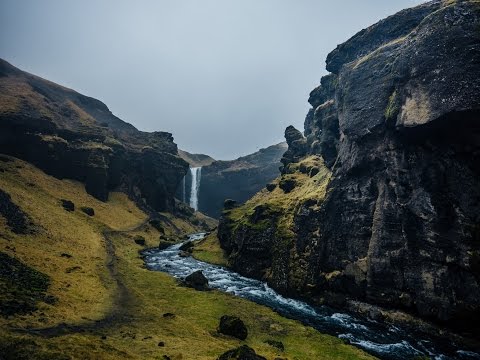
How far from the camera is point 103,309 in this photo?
42594 millimetres

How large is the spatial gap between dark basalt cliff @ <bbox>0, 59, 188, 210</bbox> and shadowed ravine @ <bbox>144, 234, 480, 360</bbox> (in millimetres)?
69695

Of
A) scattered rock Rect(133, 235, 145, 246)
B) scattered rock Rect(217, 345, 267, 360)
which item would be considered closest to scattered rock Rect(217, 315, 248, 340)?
scattered rock Rect(217, 345, 267, 360)

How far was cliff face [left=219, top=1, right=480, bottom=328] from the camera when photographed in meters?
50.7

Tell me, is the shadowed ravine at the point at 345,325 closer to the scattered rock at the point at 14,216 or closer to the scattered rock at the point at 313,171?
the scattered rock at the point at 14,216

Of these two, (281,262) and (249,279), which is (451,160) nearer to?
(281,262)

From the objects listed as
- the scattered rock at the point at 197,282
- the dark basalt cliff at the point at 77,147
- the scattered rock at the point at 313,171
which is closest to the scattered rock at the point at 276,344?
the scattered rock at the point at 197,282

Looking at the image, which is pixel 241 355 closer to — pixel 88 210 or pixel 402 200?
pixel 402 200

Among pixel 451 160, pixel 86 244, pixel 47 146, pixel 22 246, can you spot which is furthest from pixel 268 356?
pixel 47 146

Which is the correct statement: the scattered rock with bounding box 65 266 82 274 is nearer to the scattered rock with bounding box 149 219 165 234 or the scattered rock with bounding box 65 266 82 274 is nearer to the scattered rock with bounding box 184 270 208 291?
the scattered rock with bounding box 184 270 208 291

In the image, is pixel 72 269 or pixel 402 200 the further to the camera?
pixel 402 200

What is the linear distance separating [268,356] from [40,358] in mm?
21179

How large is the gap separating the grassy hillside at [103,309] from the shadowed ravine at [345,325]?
3805 mm

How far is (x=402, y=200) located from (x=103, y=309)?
4904cm

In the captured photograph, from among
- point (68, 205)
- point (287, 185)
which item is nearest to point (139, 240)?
point (68, 205)
